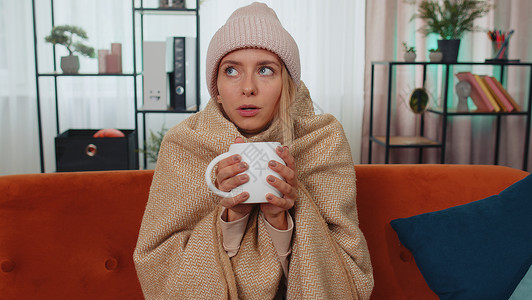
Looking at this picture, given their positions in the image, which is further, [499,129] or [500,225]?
[499,129]

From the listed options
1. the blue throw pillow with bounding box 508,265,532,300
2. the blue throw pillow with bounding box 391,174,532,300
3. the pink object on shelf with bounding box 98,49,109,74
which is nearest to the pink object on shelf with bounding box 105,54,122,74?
the pink object on shelf with bounding box 98,49,109,74

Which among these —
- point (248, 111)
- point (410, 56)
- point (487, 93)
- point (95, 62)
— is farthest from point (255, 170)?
point (95, 62)

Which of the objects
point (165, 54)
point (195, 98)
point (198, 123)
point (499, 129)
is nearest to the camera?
point (198, 123)

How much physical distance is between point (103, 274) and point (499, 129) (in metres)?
3.10

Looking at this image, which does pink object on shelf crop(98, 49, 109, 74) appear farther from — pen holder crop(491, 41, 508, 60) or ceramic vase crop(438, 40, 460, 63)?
pen holder crop(491, 41, 508, 60)

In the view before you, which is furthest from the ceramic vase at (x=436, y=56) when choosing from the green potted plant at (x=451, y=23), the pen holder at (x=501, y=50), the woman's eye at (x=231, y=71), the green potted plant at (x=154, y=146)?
the woman's eye at (x=231, y=71)

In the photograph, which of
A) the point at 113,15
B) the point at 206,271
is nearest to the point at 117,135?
the point at 113,15

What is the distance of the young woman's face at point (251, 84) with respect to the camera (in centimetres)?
103

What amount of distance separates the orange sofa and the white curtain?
2185 millimetres

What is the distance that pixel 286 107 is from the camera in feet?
3.52

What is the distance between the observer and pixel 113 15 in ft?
10.8

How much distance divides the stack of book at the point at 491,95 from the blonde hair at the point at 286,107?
233 cm

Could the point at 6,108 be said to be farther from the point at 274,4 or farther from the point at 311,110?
the point at 311,110

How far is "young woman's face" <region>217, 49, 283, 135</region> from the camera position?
1031 mm
